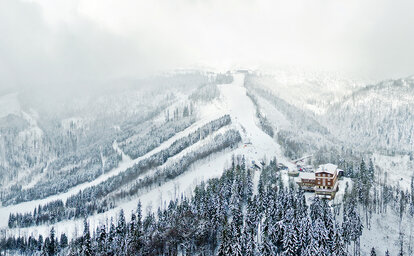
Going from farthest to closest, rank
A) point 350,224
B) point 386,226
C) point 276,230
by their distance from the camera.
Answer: point 386,226 < point 350,224 < point 276,230

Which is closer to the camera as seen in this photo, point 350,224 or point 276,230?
point 276,230

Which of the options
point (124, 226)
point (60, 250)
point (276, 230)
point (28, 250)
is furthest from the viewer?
point (28, 250)

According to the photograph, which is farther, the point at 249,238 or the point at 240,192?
the point at 240,192

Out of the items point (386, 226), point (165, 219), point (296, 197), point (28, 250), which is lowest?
point (28, 250)

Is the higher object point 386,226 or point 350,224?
point 350,224

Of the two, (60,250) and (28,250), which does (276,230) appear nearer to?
(60,250)

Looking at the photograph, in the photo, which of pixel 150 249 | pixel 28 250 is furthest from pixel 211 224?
pixel 28 250

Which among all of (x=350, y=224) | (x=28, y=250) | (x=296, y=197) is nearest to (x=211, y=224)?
(x=296, y=197)

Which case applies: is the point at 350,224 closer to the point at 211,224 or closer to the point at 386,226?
the point at 386,226

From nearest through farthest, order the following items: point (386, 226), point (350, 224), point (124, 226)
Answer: point (350, 224) → point (124, 226) → point (386, 226)
